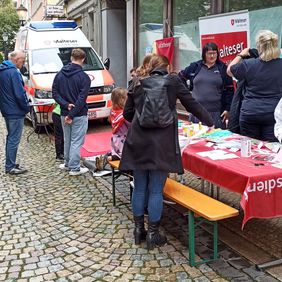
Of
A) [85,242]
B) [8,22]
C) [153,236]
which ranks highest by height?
[8,22]

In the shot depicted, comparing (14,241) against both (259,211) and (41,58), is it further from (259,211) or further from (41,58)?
(41,58)

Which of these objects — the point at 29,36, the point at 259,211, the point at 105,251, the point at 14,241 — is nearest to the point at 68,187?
the point at 14,241

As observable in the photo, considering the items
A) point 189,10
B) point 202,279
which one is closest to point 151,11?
point 189,10

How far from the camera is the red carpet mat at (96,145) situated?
304 inches

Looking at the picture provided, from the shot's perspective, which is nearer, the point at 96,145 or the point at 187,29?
the point at 96,145

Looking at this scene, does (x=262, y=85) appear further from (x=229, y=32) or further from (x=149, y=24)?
(x=149, y=24)

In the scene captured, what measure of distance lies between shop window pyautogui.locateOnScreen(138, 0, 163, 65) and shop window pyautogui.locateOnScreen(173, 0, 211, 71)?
86 centimetres

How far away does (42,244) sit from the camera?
413 centimetres

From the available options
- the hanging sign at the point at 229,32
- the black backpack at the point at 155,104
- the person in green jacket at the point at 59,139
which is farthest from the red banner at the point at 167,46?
the black backpack at the point at 155,104

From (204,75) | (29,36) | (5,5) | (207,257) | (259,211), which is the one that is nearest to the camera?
(259,211)

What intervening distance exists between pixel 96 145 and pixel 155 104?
4.96 m

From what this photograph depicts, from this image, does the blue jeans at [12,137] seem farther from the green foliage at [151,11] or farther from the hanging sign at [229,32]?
the green foliage at [151,11]

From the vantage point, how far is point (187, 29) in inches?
391

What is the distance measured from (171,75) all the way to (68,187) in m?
2.78
